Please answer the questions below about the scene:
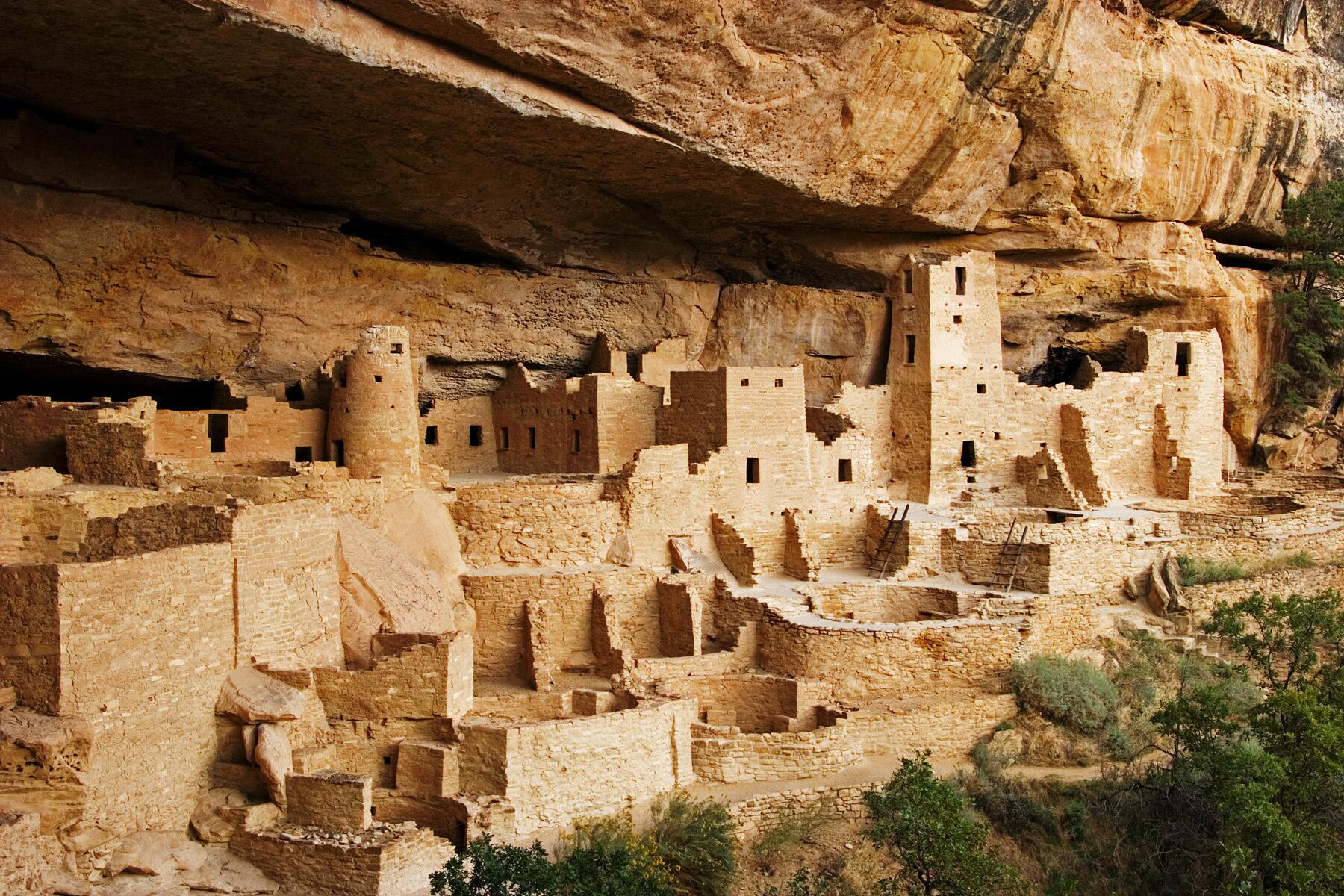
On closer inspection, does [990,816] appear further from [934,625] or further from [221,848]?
[221,848]

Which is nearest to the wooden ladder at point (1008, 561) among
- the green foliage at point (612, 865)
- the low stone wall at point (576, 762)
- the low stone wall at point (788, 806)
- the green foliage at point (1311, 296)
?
the low stone wall at point (788, 806)

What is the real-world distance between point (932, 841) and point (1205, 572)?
8427mm

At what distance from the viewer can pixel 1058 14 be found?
1920 cm

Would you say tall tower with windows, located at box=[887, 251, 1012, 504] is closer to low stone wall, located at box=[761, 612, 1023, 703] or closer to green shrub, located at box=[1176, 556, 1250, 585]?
green shrub, located at box=[1176, 556, 1250, 585]

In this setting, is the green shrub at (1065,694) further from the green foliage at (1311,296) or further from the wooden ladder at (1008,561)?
the green foliage at (1311,296)

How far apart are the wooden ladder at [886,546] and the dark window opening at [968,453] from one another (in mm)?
2780

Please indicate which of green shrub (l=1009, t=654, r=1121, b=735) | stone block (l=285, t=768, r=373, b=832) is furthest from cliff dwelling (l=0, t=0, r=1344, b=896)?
green shrub (l=1009, t=654, r=1121, b=735)

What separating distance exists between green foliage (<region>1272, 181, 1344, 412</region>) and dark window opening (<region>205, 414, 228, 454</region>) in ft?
57.5

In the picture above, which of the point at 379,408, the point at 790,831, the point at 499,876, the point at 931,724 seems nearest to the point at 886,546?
the point at 931,724


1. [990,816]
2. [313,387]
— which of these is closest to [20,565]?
[313,387]

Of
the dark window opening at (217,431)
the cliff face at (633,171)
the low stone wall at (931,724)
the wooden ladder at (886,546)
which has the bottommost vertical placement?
the low stone wall at (931,724)

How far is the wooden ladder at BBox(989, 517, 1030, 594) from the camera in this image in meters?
18.9

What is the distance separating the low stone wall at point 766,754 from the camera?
14656 millimetres

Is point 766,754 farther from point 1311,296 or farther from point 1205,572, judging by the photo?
point 1311,296
